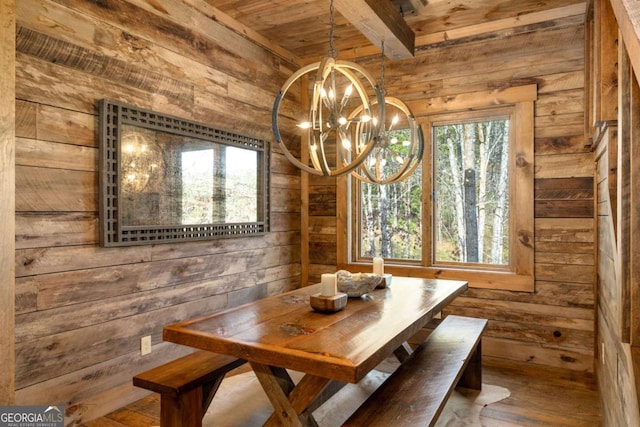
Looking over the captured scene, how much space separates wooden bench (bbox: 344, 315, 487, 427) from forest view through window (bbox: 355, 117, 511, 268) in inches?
33.9

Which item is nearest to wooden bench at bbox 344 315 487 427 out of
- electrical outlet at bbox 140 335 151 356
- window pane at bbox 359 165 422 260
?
window pane at bbox 359 165 422 260

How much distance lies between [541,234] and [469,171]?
769mm

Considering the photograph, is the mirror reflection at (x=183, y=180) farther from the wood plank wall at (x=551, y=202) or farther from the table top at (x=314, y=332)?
the wood plank wall at (x=551, y=202)

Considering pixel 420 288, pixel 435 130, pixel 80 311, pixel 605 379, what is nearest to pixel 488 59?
pixel 435 130

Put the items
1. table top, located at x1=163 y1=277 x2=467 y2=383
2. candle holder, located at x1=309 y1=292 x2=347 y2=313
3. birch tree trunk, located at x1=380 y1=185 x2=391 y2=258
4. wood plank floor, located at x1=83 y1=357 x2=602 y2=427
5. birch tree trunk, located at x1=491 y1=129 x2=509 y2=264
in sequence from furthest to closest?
birch tree trunk, located at x1=380 y1=185 x2=391 y2=258
birch tree trunk, located at x1=491 y1=129 x2=509 y2=264
wood plank floor, located at x1=83 y1=357 x2=602 y2=427
candle holder, located at x1=309 y1=292 x2=347 y2=313
table top, located at x1=163 y1=277 x2=467 y2=383

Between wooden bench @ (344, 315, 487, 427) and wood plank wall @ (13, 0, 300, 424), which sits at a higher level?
wood plank wall @ (13, 0, 300, 424)

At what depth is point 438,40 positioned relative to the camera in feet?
11.5

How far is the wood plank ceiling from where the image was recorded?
10.0 ft

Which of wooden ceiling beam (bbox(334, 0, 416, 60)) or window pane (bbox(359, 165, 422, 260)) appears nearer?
wooden ceiling beam (bbox(334, 0, 416, 60))

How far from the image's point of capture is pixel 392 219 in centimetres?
391

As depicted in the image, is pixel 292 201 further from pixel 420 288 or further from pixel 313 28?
pixel 420 288

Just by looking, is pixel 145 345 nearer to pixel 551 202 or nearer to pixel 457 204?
pixel 457 204

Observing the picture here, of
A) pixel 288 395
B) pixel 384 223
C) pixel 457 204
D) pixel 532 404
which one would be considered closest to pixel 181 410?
pixel 288 395

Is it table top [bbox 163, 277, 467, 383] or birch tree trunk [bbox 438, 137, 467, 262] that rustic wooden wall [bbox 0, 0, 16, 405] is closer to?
table top [bbox 163, 277, 467, 383]
